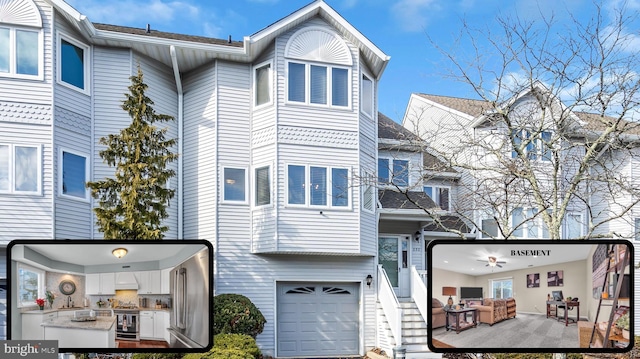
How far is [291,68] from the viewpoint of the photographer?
1478 centimetres

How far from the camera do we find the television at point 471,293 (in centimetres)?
242

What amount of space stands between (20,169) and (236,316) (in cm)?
577

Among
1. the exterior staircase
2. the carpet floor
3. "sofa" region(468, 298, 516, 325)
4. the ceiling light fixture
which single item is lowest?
the exterior staircase

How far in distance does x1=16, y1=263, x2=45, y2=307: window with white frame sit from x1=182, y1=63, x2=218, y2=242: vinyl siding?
1228 centimetres

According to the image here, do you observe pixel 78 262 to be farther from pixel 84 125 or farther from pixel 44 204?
pixel 84 125

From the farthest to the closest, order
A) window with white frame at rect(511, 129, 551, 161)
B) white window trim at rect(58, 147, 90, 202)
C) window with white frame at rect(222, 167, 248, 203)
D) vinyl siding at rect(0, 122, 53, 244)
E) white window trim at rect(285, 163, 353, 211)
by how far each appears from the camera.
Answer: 1. window with white frame at rect(222, 167, 248, 203)
2. white window trim at rect(285, 163, 353, 211)
3. white window trim at rect(58, 147, 90, 202)
4. vinyl siding at rect(0, 122, 53, 244)
5. window with white frame at rect(511, 129, 551, 161)

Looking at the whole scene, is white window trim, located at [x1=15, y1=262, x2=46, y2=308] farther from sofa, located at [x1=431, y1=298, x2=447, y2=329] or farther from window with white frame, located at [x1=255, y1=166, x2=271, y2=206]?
window with white frame, located at [x1=255, y1=166, x2=271, y2=206]

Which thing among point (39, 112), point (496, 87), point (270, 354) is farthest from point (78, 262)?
point (270, 354)

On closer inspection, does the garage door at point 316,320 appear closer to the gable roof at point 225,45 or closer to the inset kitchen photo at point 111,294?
the gable roof at point 225,45

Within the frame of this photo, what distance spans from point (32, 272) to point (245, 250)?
1246 centimetres

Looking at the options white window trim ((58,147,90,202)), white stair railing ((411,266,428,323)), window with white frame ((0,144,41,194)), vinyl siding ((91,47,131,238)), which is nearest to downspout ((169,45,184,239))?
vinyl siding ((91,47,131,238))

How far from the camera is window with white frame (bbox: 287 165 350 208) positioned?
14445 mm

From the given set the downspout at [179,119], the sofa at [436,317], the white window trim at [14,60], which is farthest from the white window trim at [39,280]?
the downspout at [179,119]

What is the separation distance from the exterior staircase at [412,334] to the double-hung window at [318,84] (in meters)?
5.72
